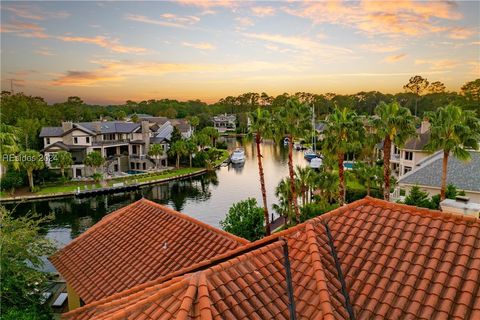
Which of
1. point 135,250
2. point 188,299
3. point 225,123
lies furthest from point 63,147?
point 225,123

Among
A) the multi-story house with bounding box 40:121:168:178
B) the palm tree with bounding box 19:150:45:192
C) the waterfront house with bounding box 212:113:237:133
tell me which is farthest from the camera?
the waterfront house with bounding box 212:113:237:133

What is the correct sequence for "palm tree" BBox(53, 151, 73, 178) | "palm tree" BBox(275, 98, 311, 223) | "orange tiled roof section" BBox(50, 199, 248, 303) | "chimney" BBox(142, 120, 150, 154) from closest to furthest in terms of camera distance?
"orange tiled roof section" BBox(50, 199, 248, 303) → "palm tree" BBox(275, 98, 311, 223) → "palm tree" BBox(53, 151, 73, 178) → "chimney" BBox(142, 120, 150, 154)

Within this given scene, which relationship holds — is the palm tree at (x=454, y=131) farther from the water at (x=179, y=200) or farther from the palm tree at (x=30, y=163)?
the palm tree at (x=30, y=163)

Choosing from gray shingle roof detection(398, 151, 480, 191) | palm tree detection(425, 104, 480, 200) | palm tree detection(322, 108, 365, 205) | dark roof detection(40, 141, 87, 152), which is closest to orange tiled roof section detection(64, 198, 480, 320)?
palm tree detection(322, 108, 365, 205)

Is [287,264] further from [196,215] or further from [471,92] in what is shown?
[471,92]

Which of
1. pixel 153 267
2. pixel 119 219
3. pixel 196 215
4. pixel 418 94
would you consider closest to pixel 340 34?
pixel 196 215

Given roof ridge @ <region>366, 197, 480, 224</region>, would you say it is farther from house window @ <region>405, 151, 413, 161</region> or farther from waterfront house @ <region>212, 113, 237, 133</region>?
waterfront house @ <region>212, 113, 237, 133</region>
